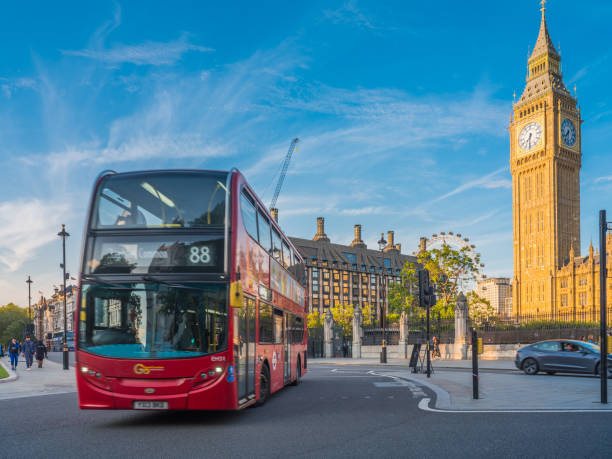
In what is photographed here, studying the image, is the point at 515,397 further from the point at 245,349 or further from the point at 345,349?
the point at 345,349

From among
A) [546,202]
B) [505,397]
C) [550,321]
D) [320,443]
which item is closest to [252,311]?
[320,443]

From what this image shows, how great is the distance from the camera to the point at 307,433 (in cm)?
867

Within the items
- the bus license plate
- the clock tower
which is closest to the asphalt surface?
the bus license plate

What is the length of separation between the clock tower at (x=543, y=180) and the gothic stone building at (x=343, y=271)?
102 feet

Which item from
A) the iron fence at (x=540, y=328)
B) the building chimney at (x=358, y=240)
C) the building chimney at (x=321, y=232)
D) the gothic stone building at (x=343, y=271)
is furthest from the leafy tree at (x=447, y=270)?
the building chimney at (x=358, y=240)

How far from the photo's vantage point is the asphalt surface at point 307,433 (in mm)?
7309

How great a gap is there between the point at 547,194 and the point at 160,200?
293ft

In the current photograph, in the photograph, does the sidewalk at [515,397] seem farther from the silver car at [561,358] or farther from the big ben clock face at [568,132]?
the big ben clock face at [568,132]

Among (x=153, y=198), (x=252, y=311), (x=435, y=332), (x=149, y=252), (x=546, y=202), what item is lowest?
(x=435, y=332)

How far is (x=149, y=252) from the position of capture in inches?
370

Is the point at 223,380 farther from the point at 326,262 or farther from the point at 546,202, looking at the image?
the point at 326,262

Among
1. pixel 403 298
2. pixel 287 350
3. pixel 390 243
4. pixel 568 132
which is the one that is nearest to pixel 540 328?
pixel 403 298

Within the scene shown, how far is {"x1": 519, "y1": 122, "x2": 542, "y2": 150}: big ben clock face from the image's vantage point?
9125 cm

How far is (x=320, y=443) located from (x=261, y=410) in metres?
4.04
